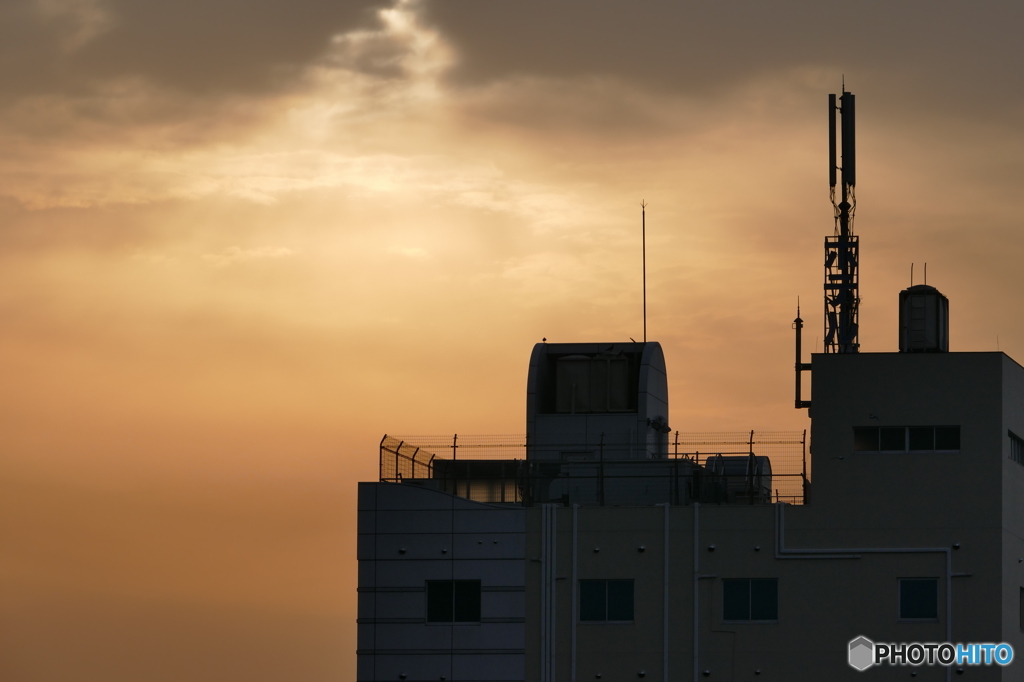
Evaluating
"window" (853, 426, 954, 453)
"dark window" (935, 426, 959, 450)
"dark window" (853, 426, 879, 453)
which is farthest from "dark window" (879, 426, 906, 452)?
"dark window" (935, 426, 959, 450)

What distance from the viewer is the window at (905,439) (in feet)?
240

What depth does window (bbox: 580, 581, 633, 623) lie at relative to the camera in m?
74.2

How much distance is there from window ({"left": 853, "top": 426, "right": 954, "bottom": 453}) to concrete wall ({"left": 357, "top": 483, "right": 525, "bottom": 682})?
50.9 feet

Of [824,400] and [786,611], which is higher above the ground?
[824,400]

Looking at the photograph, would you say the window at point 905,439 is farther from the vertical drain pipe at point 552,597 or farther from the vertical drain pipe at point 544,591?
the vertical drain pipe at point 544,591

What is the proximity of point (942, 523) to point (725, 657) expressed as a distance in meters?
11.1

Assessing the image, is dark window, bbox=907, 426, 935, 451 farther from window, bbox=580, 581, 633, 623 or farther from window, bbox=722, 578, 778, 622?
window, bbox=580, 581, 633, 623

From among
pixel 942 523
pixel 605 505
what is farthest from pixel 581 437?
pixel 942 523

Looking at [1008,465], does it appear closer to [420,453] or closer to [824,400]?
[824,400]

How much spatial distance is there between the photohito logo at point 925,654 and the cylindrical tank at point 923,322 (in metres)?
13.4

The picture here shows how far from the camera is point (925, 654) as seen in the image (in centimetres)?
7175

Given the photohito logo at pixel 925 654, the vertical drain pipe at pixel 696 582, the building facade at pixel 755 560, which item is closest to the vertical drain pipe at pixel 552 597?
the building facade at pixel 755 560

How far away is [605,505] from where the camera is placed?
76688 millimetres

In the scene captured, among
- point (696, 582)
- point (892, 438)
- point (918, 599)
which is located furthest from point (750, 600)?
point (892, 438)
